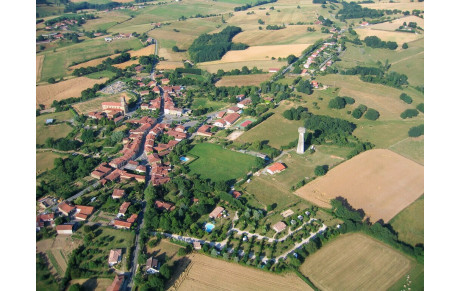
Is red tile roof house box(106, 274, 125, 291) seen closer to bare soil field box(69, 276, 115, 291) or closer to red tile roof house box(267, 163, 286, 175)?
bare soil field box(69, 276, 115, 291)

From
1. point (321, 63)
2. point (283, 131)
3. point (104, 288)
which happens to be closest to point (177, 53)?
point (321, 63)

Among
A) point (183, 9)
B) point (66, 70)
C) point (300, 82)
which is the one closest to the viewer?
point (300, 82)

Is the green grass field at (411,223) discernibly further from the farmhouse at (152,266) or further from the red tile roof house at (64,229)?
the red tile roof house at (64,229)

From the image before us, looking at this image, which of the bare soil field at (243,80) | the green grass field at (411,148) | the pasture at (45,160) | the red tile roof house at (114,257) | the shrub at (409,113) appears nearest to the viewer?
the red tile roof house at (114,257)

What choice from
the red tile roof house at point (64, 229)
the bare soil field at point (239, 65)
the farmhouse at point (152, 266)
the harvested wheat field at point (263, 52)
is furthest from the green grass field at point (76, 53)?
the farmhouse at point (152, 266)

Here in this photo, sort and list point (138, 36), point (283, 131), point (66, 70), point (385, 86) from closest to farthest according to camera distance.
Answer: point (283, 131) → point (385, 86) → point (66, 70) → point (138, 36)

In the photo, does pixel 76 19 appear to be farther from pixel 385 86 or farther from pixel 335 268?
pixel 335 268

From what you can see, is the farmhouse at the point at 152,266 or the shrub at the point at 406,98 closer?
the farmhouse at the point at 152,266
